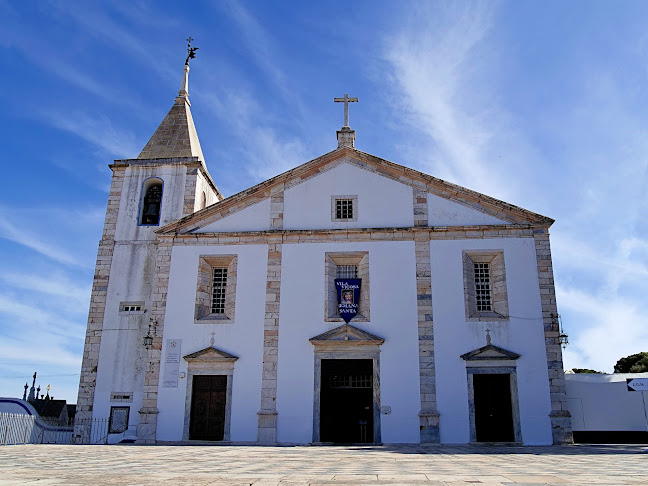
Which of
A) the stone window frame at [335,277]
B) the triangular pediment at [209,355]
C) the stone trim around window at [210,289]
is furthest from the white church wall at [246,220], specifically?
the triangular pediment at [209,355]

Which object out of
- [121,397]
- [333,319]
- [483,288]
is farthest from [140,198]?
[483,288]

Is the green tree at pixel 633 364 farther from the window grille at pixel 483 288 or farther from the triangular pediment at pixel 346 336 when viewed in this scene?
the triangular pediment at pixel 346 336

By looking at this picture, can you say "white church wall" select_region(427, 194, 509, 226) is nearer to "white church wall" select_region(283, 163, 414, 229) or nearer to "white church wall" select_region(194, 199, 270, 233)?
"white church wall" select_region(283, 163, 414, 229)

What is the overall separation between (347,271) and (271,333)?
308 centimetres

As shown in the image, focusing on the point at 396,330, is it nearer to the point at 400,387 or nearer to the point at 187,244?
the point at 400,387

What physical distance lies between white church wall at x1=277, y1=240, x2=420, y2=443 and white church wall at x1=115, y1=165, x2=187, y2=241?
15.2 ft

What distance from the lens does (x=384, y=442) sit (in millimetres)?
16281

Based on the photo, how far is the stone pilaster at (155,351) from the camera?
1697 centimetres

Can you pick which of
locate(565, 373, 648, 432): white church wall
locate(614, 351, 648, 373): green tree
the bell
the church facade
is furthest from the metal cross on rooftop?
locate(614, 351, 648, 373): green tree

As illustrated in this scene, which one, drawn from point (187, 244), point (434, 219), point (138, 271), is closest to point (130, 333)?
point (138, 271)

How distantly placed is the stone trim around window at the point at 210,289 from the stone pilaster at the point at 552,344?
9.25 metres

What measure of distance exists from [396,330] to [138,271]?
340 inches

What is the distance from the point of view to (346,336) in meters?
17.2

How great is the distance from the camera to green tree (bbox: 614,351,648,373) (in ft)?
111
